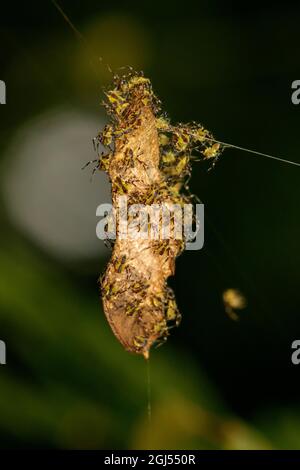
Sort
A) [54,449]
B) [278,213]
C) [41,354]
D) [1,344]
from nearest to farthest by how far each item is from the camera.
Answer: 1. [41,354]
2. [54,449]
3. [1,344]
4. [278,213]

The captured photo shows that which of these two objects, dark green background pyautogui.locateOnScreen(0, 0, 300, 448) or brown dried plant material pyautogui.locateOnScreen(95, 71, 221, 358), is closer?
brown dried plant material pyautogui.locateOnScreen(95, 71, 221, 358)

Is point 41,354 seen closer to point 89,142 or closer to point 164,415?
point 164,415

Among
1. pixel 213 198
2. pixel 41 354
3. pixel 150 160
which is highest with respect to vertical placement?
pixel 213 198

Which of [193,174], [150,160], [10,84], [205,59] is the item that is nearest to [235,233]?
[193,174]

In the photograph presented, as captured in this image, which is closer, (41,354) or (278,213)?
(41,354)

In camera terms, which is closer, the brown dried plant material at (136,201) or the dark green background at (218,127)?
the brown dried plant material at (136,201)

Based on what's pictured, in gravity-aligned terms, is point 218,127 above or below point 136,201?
above

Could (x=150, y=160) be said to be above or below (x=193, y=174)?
below

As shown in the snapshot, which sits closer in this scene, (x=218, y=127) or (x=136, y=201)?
(x=136, y=201)
